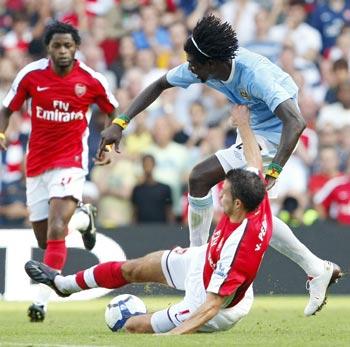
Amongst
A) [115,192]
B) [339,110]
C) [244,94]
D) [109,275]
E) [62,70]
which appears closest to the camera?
[109,275]

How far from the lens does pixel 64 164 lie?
12500 millimetres

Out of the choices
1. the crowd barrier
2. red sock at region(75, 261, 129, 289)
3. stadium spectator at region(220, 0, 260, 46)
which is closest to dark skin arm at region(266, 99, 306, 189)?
red sock at region(75, 261, 129, 289)

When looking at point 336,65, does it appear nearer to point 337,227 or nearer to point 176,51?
point 176,51

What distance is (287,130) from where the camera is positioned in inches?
392

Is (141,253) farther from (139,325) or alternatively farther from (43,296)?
(139,325)

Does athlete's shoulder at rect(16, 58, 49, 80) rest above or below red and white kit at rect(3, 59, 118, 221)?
above

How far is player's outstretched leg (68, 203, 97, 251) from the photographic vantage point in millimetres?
13148

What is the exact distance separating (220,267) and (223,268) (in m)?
0.03

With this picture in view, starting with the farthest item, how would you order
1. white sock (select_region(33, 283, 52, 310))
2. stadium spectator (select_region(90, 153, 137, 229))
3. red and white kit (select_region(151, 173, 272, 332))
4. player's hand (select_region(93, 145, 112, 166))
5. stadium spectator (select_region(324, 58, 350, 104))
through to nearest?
stadium spectator (select_region(324, 58, 350, 104)) → stadium spectator (select_region(90, 153, 137, 229)) → white sock (select_region(33, 283, 52, 310)) → player's hand (select_region(93, 145, 112, 166)) → red and white kit (select_region(151, 173, 272, 332))

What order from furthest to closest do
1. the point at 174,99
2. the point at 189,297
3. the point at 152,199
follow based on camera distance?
the point at 174,99, the point at 152,199, the point at 189,297

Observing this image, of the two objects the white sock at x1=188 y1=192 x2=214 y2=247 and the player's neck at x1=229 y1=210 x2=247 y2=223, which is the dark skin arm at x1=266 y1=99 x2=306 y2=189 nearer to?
A: the player's neck at x1=229 y1=210 x2=247 y2=223

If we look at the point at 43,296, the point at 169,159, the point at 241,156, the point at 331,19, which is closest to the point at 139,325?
the point at 241,156

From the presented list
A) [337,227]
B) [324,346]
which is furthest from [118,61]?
[324,346]

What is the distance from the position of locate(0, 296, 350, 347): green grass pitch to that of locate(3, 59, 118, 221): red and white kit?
141 cm
